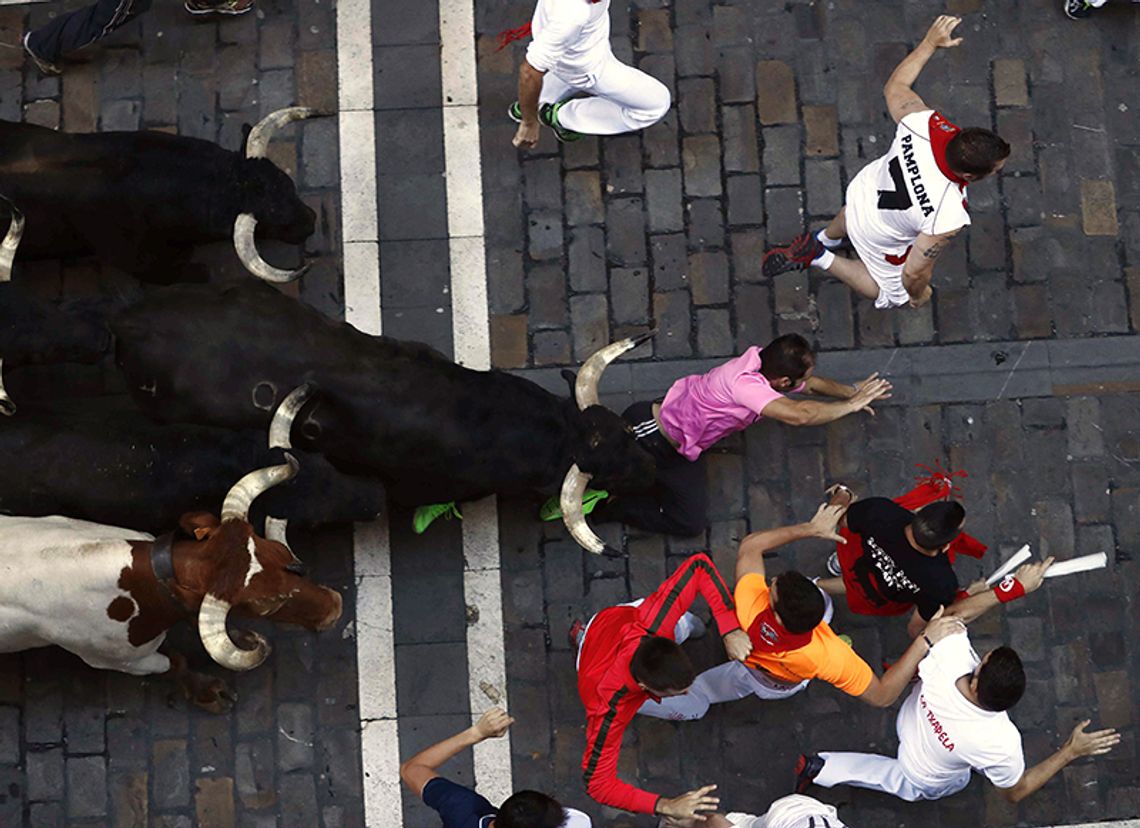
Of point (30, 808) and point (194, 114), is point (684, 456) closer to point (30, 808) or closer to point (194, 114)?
point (194, 114)

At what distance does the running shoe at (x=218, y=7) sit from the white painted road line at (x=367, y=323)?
2.41 ft

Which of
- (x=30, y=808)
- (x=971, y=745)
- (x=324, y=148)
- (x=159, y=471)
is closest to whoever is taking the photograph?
(x=971, y=745)

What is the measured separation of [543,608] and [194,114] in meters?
4.72

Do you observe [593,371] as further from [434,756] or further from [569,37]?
[434,756]

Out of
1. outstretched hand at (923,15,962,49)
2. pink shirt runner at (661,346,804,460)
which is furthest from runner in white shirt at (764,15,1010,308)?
pink shirt runner at (661,346,804,460)

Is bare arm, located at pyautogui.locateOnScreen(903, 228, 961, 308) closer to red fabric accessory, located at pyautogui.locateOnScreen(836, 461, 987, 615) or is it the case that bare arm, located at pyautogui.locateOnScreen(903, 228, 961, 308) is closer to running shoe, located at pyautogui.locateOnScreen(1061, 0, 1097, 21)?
red fabric accessory, located at pyautogui.locateOnScreen(836, 461, 987, 615)

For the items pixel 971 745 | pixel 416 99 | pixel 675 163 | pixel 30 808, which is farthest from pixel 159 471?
pixel 971 745

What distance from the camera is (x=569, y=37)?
28.5 feet

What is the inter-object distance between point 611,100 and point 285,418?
3.46 metres

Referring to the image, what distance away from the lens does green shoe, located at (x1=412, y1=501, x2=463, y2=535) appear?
9.28 meters

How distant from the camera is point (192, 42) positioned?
33.7 feet

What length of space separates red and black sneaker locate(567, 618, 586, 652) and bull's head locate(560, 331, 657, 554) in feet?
2.72

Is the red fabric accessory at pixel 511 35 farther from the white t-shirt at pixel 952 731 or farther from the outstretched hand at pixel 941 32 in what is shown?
the white t-shirt at pixel 952 731

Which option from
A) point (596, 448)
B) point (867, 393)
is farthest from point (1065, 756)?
point (596, 448)
